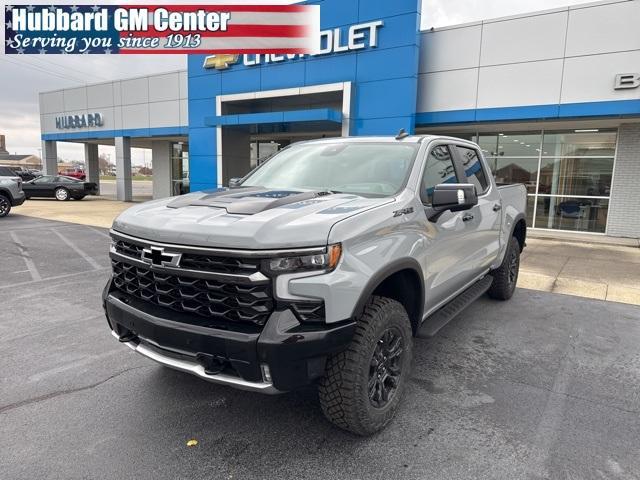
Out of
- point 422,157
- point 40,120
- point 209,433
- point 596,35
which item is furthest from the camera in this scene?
point 40,120

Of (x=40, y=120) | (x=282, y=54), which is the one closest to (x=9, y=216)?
(x=282, y=54)

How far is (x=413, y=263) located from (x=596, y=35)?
36.8 feet

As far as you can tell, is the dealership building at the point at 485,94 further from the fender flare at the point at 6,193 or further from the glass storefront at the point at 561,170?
the fender flare at the point at 6,193

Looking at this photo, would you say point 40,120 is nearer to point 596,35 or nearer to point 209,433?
point 596,35

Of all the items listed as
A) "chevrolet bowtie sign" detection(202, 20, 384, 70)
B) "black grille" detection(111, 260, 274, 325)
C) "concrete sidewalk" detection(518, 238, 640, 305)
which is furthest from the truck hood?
"chevrolet bowtie sign" detection(202, 20, 384, 70)

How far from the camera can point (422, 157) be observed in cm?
357

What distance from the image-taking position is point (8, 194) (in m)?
Result: 15.3

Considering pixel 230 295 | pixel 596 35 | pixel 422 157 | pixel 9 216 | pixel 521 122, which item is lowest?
pixel 9 216

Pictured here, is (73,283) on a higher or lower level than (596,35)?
lower

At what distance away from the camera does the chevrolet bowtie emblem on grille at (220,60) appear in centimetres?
1588

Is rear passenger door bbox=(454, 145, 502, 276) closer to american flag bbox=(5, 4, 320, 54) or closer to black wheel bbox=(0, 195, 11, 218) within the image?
american flag bbox=(5, 4, 320, 54)

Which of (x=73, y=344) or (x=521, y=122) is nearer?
(x=73, y=344)

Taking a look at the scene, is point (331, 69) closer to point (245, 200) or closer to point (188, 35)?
point (188, 35)

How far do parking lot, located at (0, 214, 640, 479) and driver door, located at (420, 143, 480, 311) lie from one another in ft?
2.41
